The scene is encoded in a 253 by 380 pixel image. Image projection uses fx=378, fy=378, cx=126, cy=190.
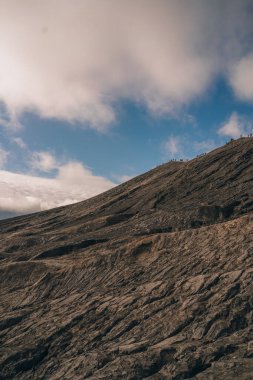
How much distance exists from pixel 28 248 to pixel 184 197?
1296 inches

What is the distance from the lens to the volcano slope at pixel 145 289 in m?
37.1

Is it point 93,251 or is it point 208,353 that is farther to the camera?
point 93,251

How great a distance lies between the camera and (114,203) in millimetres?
85625

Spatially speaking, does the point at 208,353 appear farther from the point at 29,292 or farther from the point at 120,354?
the point at 29,292

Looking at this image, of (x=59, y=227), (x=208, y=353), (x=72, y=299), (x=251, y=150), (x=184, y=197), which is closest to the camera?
(x=208, y=353)

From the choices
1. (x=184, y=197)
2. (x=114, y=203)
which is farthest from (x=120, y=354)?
(x=114, y=203)

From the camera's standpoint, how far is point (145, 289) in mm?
47938

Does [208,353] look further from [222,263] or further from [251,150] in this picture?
[251,150]

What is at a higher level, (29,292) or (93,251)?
(93,251)

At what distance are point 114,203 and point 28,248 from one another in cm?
2131

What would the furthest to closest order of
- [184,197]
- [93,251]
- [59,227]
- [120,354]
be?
[59,227], [184,197], [93,251], [120,354]

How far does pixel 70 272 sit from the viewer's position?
5794cm

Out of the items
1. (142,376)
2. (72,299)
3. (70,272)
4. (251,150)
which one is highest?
(251,150)

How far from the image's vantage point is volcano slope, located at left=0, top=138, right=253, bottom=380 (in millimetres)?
37125
